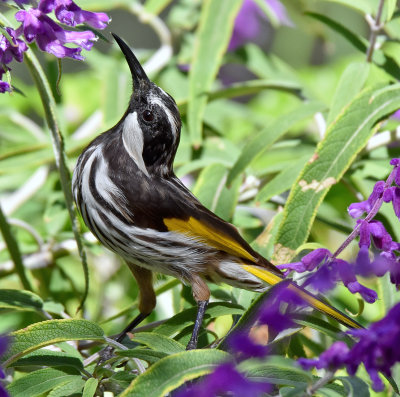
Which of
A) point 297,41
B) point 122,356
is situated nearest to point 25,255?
point 122,356

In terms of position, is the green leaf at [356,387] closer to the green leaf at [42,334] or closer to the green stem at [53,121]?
the green leaf at [42,334]

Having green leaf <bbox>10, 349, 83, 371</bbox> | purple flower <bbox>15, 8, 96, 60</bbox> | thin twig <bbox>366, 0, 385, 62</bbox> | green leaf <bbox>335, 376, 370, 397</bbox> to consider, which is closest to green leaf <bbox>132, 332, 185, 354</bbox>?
→ green leaf <bbox>10, 349, 83, 371</bbox>

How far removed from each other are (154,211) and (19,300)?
426 millimetres

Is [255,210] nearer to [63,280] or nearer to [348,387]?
[63,280]

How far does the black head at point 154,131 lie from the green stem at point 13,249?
448 mm

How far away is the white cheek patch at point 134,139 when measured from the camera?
76.9 inches

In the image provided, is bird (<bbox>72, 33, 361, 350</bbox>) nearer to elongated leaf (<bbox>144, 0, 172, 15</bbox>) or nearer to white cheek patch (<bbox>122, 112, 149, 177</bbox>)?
white cheek patch (<bbox>122, 112, 149, 177</bbox>)

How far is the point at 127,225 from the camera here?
188 centimetres

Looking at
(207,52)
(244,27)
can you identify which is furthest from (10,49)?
(244,27)

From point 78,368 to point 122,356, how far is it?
0.17 metres

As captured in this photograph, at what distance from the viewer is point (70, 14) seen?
1.55m

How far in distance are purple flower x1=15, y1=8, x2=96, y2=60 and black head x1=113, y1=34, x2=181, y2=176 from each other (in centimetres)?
38

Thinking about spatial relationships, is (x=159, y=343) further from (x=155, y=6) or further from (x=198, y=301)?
(x=155, y=6)

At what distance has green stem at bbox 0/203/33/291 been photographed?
6.82 feet
